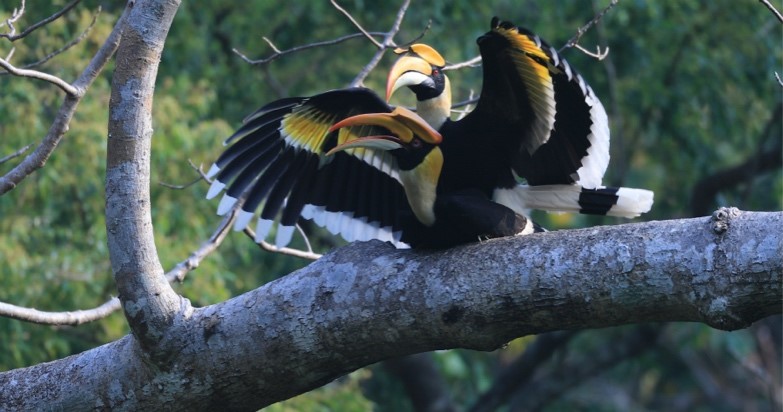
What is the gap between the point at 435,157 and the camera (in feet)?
10.8

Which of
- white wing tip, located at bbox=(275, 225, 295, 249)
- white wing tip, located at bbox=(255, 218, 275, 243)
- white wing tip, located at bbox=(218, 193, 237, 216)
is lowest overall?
white wing tip, located at bbox=(275, 225, 295, 249)

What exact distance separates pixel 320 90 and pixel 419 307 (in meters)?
5.11

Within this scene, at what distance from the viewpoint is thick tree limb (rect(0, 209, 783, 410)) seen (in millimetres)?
2254

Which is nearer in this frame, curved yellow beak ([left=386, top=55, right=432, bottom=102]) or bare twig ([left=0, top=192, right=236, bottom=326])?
bare twig ([left=0, top=192, right=236, bottom=326])

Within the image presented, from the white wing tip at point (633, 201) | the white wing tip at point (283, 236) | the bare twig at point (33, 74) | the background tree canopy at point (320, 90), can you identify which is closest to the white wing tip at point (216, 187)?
the white wing tip at point (283, 236)

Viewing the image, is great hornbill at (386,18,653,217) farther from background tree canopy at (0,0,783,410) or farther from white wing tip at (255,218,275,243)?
background tree canopy at (0,0,783,410)

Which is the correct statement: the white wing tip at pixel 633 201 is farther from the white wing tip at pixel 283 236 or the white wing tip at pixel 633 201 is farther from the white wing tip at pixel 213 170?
the white wing tip at pixel 213 170

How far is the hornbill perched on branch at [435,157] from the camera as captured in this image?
124 inches

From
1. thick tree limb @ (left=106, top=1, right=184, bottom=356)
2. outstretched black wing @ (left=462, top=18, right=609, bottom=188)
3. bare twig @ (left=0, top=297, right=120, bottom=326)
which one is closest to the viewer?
thick tree limb @ (left=106, top=1, right=184, bottom=356)

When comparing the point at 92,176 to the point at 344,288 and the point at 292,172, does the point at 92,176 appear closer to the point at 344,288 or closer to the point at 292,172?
the point at 292,172

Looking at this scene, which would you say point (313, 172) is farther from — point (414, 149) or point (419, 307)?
point (419, 307)

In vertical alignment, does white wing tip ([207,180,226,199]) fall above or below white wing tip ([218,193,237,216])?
above

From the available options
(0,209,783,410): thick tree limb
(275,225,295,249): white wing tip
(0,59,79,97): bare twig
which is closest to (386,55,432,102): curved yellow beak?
(275,225,295,249): white wing tip

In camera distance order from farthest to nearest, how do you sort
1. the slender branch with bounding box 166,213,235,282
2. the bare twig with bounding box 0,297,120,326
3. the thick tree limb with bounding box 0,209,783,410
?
the slender branch with bounding box 166,213,235,282, the bare twig with bounding box 0,297,120,326, the thick tree limb with bounding box 0,209,783,410
